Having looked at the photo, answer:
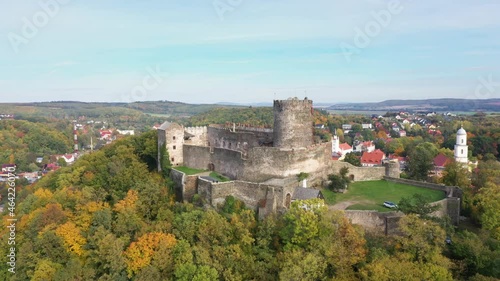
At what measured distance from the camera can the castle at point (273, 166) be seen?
2522 centimetres

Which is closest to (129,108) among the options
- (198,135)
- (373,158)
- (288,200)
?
(373,158)

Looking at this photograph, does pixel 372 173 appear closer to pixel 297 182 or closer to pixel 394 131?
pixel 297 182

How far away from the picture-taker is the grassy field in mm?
25156

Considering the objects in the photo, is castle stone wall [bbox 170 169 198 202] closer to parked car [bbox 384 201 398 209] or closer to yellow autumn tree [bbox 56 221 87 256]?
yellow autumn tree [bbox 56 221 87 256]

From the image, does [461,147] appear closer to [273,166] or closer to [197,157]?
[273,166]

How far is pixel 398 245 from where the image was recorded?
20.9m

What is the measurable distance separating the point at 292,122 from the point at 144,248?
12329 millimetres

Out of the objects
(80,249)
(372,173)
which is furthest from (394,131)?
(80,249)

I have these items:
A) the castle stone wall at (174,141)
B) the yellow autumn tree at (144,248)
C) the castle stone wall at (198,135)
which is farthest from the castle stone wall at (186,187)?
the castle stone wall at (198,135)

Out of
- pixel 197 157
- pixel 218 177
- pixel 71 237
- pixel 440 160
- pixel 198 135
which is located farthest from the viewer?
pixel 440 160

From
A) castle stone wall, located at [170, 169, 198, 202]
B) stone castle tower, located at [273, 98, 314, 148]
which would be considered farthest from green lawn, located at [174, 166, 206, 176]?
stone castle tower, located at [273, 98, 314, 148]

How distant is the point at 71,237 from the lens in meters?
27.0

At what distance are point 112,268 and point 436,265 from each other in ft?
56.1

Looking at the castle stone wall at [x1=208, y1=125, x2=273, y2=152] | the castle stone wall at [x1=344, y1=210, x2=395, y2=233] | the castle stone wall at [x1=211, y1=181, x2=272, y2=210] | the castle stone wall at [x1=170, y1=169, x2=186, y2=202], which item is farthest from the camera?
the castle stone wall at [x1=208, y1=125, x2=273, y2=152]
